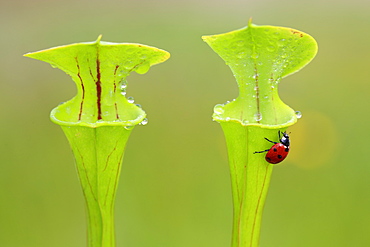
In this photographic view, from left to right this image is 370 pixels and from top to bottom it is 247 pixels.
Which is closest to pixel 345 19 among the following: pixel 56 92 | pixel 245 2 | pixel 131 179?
pixel 245 2

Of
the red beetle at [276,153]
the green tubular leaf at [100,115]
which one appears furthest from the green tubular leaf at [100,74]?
the red beetle at [276,153]

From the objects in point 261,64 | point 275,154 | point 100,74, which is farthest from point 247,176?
point 100,74

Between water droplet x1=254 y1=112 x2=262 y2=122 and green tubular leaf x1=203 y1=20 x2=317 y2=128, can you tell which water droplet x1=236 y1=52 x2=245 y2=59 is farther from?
water droplet x1=254 y1=112 x2=262 y2=122

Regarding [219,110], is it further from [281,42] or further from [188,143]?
[188,143]

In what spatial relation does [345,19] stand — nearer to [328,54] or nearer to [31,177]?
[328,54]

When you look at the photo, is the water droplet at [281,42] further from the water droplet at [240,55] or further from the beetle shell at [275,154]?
the beetle shell at [275,154]
